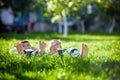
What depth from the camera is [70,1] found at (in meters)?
15.6

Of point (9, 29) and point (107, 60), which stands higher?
point (107, 60)

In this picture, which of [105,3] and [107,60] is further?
[105,3]

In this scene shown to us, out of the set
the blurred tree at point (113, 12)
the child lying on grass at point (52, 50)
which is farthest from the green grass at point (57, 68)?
the blurred tree at point (113, 12)

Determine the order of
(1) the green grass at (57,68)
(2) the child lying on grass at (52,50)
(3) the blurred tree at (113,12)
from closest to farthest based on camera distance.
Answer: (1) the green grass at (57,68)
(2) the child lying on grass at (52,50)
(3) the blurred tree at (113,12)

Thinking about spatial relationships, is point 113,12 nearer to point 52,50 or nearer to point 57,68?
point 52,50

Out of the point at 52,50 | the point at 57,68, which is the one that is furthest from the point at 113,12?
the point at 57,68

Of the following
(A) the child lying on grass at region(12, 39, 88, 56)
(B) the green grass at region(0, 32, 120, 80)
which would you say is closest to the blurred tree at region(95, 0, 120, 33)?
(A) the child lying on grass at region(12, 39, 88, 56)

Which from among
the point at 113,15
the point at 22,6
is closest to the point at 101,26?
the point at 113,15

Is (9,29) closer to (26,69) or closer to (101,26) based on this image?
(101,26)

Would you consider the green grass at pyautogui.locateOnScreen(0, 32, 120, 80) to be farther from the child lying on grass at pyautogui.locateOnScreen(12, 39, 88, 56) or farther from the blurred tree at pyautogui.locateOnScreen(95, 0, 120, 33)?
the blurred tree at pyautogui.locateOnScreen(95, 0, 120, 33)

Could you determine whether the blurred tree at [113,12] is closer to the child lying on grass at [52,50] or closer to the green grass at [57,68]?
the child lying on grass at [52,50]

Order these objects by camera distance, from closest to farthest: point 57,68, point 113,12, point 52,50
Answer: point 57,68 < point 52,50 < point 113,12

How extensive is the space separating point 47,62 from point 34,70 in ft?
2.03

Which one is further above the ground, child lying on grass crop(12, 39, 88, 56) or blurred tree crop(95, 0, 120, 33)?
child lying on grass crop(12, 39, 88, 56)
